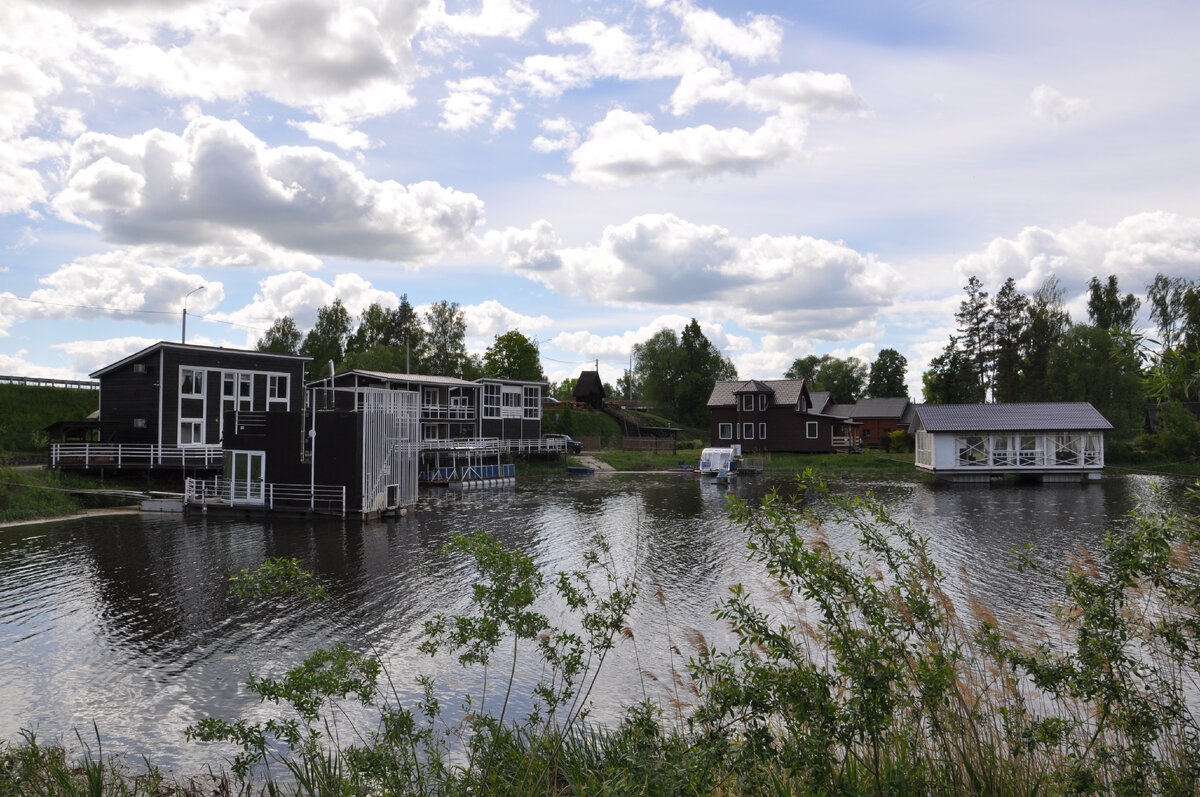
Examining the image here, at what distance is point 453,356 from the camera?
83938 millimetres

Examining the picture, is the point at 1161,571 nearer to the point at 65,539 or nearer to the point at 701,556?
the point at 701,556

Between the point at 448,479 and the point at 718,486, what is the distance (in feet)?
57.2

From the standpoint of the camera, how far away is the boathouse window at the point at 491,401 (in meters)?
58.7

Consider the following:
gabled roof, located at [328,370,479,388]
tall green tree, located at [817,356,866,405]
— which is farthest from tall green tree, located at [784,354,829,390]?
gabled roof, located at [328,370,479,388]

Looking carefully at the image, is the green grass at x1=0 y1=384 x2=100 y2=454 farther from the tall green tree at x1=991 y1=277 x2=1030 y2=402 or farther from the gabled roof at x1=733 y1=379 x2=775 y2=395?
the tall green tree at x1=991 y1=277 x2=1030 y2=402

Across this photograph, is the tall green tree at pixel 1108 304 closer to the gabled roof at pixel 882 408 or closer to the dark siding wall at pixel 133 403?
the gabled roof at pixel 882 408

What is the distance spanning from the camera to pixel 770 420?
66.8m

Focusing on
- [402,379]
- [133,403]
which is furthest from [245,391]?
[402,379]

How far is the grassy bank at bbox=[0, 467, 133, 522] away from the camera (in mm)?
30672

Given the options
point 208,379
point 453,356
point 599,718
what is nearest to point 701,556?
point 599,718

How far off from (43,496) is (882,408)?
7840 centimetres

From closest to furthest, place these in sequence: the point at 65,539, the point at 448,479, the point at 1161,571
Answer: the point at 1161,571 → the point at 65,539 → the point at 448,479

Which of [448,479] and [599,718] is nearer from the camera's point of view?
[599,718]

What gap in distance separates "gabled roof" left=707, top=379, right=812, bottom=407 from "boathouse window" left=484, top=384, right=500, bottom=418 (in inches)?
807
